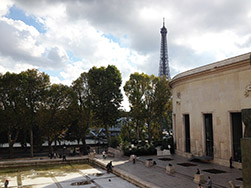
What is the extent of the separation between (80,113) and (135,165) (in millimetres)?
17611

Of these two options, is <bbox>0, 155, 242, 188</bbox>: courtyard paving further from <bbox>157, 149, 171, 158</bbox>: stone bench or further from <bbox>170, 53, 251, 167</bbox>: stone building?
A: <bbox>157, 149, 171, 158</bbox>: stone bench

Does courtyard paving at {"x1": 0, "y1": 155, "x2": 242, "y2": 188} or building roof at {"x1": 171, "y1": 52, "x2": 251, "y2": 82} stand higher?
building roof at {"x1": 171, "y1": 52, "x2": 251, "y2": 82}

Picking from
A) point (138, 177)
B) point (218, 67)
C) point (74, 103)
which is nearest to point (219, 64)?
point (218, 67)

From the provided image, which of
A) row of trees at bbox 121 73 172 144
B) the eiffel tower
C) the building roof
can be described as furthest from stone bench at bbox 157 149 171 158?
the eiffel tower

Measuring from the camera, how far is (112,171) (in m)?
24.7

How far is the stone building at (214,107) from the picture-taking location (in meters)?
23.5

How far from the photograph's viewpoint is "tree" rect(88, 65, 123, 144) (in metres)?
39.7

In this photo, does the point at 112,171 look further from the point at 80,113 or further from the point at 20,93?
the point at 20,93

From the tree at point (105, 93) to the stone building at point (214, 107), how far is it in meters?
12.3

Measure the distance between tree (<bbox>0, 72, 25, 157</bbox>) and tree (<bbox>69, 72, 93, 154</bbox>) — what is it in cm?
898

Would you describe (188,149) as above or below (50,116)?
below

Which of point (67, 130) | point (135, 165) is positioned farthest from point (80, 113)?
point (135, 165)

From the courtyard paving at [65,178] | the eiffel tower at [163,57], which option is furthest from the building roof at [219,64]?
the eiffel tower at [163,57]

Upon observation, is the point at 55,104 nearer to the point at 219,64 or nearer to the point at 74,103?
the point at 74,103
